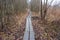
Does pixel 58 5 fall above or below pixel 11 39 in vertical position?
above

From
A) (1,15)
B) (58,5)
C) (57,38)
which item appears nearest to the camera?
(57,38)

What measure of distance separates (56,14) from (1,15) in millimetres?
2513

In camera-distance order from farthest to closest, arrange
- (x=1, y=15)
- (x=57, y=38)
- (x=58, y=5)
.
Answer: (x=1, y=15) < (x=58, y=5) < (x=57, y=38)

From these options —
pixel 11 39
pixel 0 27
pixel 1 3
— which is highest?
pixel 1 3

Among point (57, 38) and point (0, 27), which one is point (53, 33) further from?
point (0, 27)

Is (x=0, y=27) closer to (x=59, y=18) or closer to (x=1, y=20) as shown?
(x=1, y=20)

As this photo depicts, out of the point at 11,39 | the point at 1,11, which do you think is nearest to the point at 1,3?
the point at 1,11

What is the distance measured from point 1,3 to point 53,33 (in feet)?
8.81

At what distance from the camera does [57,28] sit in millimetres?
6344

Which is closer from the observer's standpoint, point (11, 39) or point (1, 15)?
point (11, 39)

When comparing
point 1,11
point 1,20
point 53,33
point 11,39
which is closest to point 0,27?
point 1,20

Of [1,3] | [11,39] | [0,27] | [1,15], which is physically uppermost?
[1,3]

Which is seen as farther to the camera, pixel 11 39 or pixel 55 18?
pixel 55 18

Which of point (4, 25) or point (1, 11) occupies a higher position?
point (1, 11)
